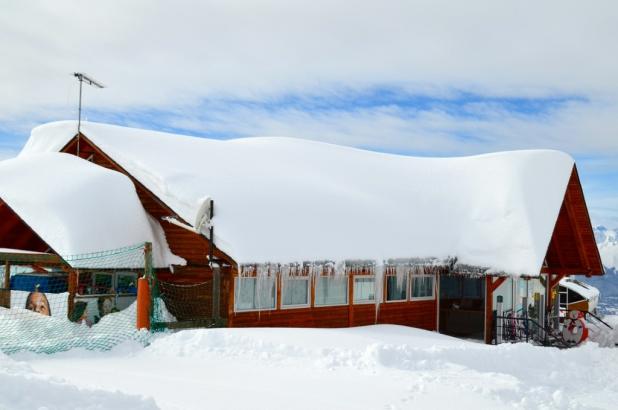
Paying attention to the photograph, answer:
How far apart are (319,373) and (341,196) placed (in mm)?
8710

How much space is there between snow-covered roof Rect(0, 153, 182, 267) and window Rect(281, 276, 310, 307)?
2.65 m

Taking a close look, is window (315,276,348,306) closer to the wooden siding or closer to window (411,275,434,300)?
the wooden siding

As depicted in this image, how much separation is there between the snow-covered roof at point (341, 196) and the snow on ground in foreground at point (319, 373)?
118 inches

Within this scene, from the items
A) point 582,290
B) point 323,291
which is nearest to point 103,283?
point 323,291

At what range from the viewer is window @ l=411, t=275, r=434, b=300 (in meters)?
19.1

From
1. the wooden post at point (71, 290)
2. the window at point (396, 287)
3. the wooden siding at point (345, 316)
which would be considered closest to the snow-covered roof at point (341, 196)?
the window at point (396, 287)

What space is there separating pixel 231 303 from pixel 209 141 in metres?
7.38

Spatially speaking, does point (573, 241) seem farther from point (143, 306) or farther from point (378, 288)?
point (143, 306)

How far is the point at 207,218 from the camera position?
14273 mm

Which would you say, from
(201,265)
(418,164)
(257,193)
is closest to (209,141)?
(257,193)

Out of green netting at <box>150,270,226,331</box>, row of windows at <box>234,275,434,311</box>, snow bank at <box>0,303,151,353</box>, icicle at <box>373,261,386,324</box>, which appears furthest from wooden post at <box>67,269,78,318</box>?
icicle at <box>373,261,386,324</box>

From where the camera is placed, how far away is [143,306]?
1259cm

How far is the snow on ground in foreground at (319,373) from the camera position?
28.0 ft

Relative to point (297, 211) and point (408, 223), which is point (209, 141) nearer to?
point (297, 211)
